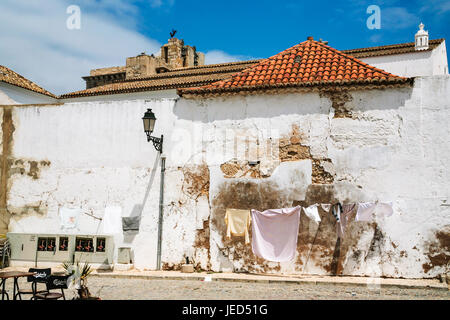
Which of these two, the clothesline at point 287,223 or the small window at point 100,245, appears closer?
the clothesline at point 287,223

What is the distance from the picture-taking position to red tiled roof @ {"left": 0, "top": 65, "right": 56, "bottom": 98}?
18845mm

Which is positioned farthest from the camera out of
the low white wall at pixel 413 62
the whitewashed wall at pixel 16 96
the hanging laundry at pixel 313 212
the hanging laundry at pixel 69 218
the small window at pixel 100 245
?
the low white wall at pixel 413 62

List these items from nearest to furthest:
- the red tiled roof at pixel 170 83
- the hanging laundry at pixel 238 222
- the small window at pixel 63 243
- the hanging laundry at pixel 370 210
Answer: the hanging laundry at pixel 370 210 → the hanging laundry at pixel 238 222 → the small window at pixel 63 243 → the red tiled roof at pixel 170 83

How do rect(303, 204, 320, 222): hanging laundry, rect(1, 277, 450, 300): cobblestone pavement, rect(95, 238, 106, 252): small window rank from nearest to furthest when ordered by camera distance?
1. rect(1, 277, 450, 300): cobblestone pavement
2. rect(303, 204, 320, 222): hanging laundry
3. rect(95, 238, 106, 252): small window

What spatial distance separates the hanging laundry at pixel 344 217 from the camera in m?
10.2

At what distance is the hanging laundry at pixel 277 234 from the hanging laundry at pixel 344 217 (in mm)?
1045

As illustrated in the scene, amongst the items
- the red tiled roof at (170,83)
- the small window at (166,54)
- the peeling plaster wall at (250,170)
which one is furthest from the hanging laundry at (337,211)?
the small window at (166,54)

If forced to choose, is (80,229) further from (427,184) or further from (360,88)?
(427,184)

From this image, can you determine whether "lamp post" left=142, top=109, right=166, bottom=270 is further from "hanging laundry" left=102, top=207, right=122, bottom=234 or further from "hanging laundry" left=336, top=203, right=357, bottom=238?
"hanging laundry" left=336, top=203, right=357, bottom=238

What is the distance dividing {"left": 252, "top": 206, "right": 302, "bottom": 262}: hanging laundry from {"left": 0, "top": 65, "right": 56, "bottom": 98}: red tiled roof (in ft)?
46.3

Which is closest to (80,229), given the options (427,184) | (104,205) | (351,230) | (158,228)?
(104,205)

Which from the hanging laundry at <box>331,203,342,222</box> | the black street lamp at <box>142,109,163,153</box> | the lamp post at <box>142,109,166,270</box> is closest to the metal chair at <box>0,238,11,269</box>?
the lamp post at <box>142,109,166,270</box>

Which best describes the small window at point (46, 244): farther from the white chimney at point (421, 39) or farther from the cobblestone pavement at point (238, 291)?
the white chimney at point (421, 39)
